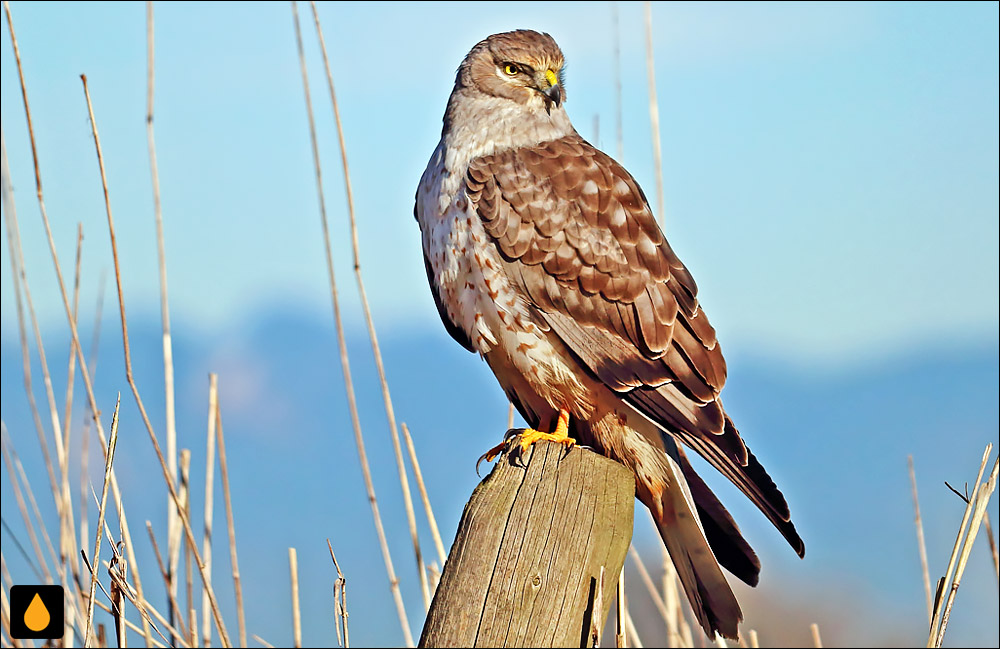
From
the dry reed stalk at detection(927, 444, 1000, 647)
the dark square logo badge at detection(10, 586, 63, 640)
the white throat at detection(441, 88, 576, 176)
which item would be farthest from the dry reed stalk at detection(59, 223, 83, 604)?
the dry reed stalk at detection(927, 444, 1000, 647)

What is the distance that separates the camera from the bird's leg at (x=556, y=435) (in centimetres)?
214

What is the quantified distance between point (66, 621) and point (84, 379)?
68 cm

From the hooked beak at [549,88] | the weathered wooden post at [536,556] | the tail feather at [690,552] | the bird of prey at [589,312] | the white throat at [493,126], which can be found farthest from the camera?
the hooked beak at [549,88]

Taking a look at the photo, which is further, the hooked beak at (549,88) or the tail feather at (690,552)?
the hooked beak at (549,88)

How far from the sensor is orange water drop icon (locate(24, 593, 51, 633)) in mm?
2601

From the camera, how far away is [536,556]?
5.38 feet

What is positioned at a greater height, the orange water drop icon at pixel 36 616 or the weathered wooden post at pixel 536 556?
the weathered wooden post at pixel 536 556

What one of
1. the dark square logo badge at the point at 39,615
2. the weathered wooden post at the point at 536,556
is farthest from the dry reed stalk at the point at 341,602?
the dark square logo badge at the point at 39,615

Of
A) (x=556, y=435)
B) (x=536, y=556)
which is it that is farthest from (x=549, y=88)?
(x=536, y=556)

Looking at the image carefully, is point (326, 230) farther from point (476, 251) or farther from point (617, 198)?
point (617, 198)

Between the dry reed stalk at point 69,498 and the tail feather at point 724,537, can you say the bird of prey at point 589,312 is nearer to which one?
the tail feather at point 724,537

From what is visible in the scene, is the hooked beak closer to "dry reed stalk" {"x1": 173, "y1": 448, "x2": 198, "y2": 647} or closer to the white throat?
the white throat

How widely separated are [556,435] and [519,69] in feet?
3.34

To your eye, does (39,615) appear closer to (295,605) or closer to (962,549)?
(295,605)
